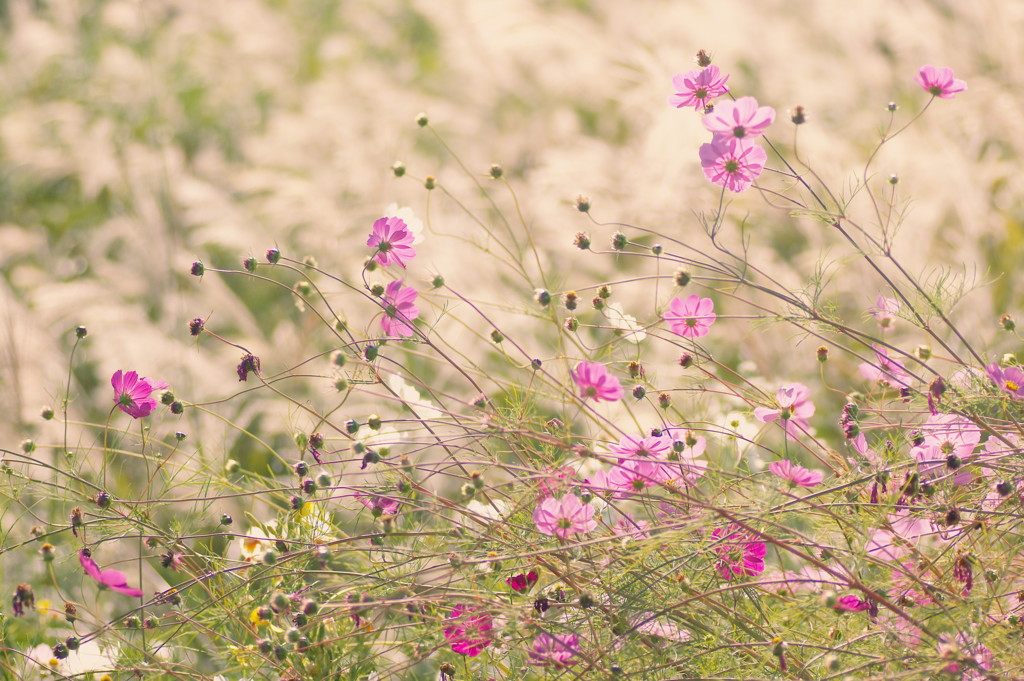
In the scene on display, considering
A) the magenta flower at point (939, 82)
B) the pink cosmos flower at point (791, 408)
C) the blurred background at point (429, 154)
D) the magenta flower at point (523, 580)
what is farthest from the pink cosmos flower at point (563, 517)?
the blurred background at point (429, 154)

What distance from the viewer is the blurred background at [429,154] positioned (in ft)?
5.18

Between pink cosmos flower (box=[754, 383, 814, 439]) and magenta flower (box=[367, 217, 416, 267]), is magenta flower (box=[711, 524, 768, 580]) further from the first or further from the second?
magenta flower (box=[367, 217, 416, 267])

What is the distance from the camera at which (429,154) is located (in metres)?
2.53

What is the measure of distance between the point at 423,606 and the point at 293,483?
219 millimetres

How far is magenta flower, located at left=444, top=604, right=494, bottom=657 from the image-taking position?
0.57 meters

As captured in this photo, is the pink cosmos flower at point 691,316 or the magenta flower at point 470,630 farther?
the pink cosmos flower at point 691,316

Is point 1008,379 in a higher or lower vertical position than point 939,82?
lower

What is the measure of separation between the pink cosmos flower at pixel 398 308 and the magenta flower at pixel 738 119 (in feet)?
0.79

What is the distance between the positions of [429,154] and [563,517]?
6.72 ft

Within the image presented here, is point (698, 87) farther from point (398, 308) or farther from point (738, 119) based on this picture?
point (398, 308)

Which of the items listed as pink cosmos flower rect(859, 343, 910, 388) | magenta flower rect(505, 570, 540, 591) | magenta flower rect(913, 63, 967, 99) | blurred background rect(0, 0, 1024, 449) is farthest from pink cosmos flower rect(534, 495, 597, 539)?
blurred background rect(0, 0, 1024, 449)

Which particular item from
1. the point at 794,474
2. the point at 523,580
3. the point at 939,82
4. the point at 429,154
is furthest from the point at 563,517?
the point at 429,154

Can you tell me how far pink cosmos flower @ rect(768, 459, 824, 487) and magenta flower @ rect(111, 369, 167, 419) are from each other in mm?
452

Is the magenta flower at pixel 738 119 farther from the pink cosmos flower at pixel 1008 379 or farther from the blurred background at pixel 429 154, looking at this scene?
the blurred background at pixel 429 154
